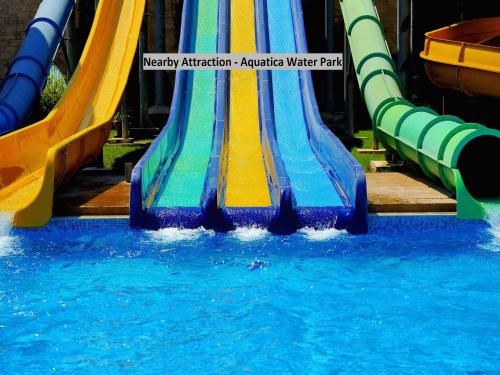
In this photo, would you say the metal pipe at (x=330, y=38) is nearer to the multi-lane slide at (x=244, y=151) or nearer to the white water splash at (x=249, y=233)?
the multi-lane slide at (x=244, y=151)

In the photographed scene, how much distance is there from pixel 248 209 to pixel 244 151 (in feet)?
6.28

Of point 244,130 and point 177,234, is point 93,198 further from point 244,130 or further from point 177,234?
point 244,130

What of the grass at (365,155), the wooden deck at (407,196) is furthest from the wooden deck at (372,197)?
the grass at (365,155)

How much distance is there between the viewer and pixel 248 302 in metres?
5.48

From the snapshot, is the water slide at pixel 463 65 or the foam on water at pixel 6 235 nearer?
the foam on water at pixel 6 235

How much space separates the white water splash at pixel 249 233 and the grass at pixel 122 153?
3.29 m

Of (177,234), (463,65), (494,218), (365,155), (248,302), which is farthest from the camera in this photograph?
(365,155)

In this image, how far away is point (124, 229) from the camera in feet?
24.6

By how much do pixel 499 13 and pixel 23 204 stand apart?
466 inches

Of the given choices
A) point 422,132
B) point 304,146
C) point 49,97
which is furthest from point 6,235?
point 49,97

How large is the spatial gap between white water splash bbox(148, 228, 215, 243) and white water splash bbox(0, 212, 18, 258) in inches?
51.6

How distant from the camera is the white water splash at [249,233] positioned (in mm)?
7109

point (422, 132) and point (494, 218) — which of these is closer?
point (494, 218)

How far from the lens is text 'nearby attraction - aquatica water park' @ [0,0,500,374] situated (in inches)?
189
